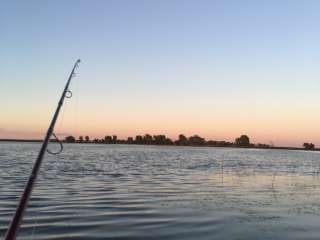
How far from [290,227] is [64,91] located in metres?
12.2

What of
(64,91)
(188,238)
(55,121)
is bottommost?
(188,238)

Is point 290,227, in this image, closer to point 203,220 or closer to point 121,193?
point 203,220

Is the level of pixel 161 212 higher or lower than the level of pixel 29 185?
lower

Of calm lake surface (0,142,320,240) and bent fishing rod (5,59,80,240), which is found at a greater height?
bent fishing rod (5,59,80,240)

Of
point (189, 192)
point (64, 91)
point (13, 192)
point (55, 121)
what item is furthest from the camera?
point (189, 192)

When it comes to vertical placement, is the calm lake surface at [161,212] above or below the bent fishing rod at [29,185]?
below

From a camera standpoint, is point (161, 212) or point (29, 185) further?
point (161, 212)

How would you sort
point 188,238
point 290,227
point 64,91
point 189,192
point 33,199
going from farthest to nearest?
point 189,192, point 33,199, point 290,227, point 188,238, point 64,91

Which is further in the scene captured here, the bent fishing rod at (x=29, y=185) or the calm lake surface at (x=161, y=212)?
the calm lake surface at (x=161, y=212)

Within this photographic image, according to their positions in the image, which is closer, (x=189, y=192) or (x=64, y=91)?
(x=64, y=91)

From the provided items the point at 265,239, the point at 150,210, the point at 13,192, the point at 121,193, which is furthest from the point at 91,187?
the point at 265,239

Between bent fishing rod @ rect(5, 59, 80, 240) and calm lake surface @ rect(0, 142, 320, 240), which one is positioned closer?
bent fishing rod @ rect(5, 59, 80, 240)

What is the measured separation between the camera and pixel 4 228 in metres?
15.2

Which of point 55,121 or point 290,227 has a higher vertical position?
point 55,121
